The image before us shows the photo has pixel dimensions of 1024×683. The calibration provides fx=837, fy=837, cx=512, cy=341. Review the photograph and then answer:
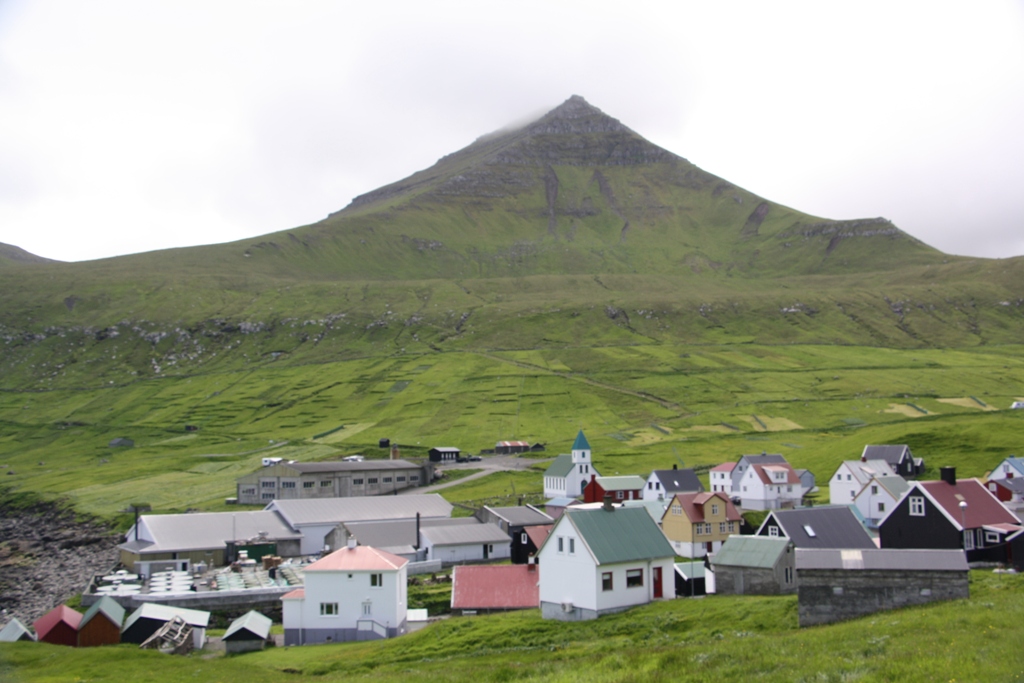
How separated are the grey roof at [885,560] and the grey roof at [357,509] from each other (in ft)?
190

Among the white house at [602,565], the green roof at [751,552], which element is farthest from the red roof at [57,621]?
the green roof at [751,552]

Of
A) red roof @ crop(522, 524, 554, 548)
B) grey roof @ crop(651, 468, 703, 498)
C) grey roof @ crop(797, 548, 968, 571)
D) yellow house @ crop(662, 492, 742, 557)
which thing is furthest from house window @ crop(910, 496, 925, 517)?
grey roof @ crop(651, 468, 703, 498)

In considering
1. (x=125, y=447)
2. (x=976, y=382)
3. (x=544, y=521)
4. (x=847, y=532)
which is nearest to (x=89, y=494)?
(x=125, y=447)

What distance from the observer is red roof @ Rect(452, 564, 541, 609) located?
53.3 metres

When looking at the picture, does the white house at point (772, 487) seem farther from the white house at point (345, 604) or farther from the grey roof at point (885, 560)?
the grey roof at point (885, 560)

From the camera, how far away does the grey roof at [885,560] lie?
33.3m

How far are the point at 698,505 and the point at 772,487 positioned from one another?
2463 centimetres

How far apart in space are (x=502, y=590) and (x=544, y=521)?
24.7m

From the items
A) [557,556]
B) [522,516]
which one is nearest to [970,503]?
[557,556]

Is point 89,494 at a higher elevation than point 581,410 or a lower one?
lower

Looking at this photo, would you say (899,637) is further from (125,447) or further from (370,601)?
(125,447)

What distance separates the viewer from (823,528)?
53.2 metres

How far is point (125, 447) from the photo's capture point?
15612 cm

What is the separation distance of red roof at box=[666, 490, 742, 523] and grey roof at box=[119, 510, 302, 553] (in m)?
38.1
